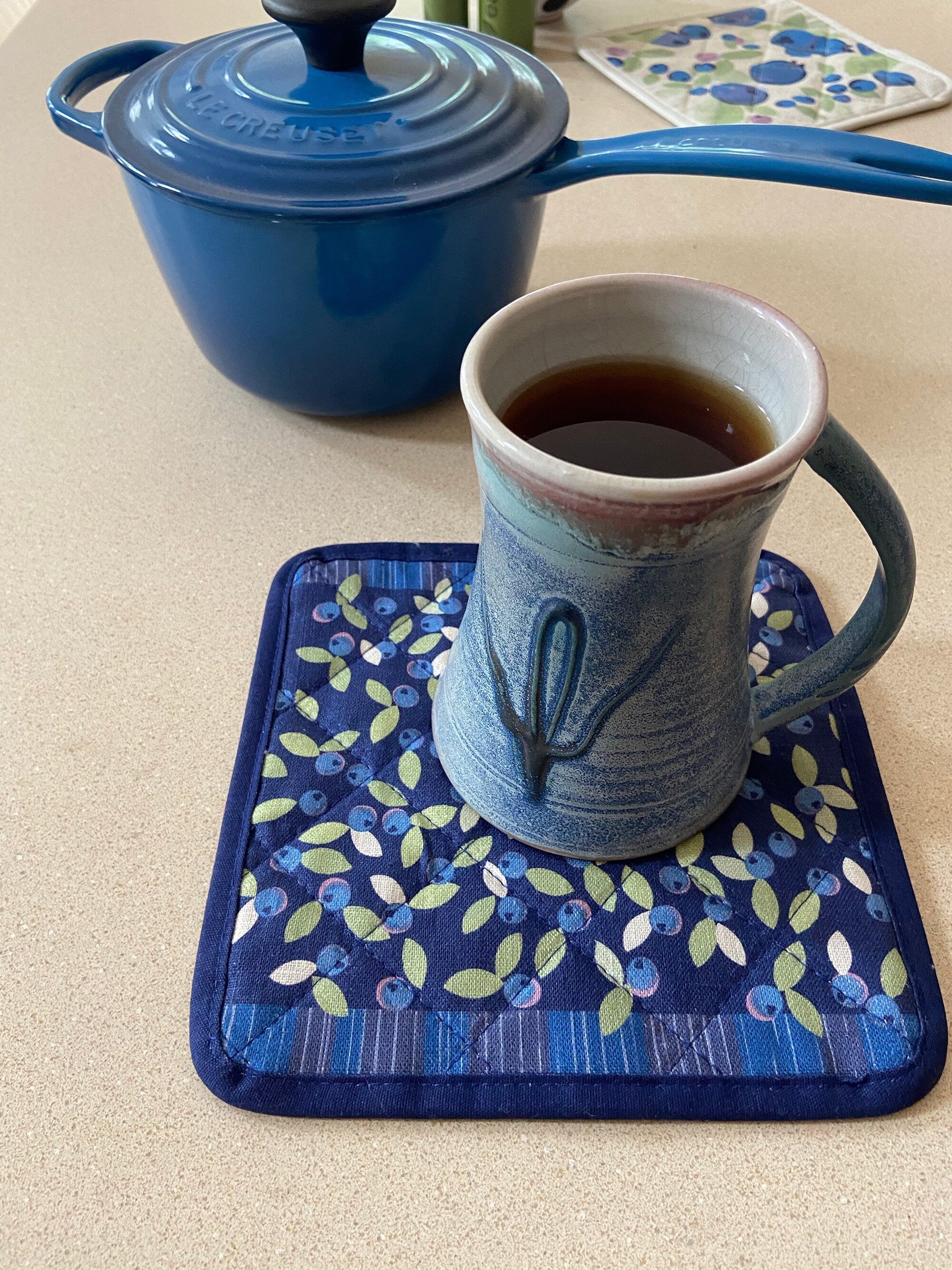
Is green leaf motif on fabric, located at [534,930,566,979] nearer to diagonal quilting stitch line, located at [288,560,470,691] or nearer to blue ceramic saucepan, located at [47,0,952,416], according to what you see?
diagonal quilting stitch line, located at [288,560,470,691]

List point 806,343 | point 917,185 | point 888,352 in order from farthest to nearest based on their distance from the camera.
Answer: point 888,352 → point 917,185 → point 806,343

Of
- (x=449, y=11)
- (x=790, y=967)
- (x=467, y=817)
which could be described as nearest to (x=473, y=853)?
(x=467, y=817)

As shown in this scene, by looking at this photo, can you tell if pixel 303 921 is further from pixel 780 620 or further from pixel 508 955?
pixel 780 620

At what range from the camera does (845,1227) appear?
0.94ft

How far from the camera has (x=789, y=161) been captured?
16.2 inches

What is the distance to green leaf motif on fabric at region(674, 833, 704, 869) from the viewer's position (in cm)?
36

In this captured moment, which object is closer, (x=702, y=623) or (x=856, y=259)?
(x=702, y=623)

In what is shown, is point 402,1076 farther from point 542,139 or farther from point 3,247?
point 3,247

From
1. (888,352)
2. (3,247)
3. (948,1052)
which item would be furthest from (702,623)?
(3,247)

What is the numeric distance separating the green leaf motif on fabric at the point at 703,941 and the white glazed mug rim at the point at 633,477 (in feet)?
0.54

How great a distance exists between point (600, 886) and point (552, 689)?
88mm

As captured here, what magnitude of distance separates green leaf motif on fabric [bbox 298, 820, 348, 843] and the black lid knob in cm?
33

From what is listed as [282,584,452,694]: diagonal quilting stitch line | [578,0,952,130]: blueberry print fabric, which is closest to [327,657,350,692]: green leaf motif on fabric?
[282,584,452,694]: diagonal quilting stitch line

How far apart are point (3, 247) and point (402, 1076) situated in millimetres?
618
